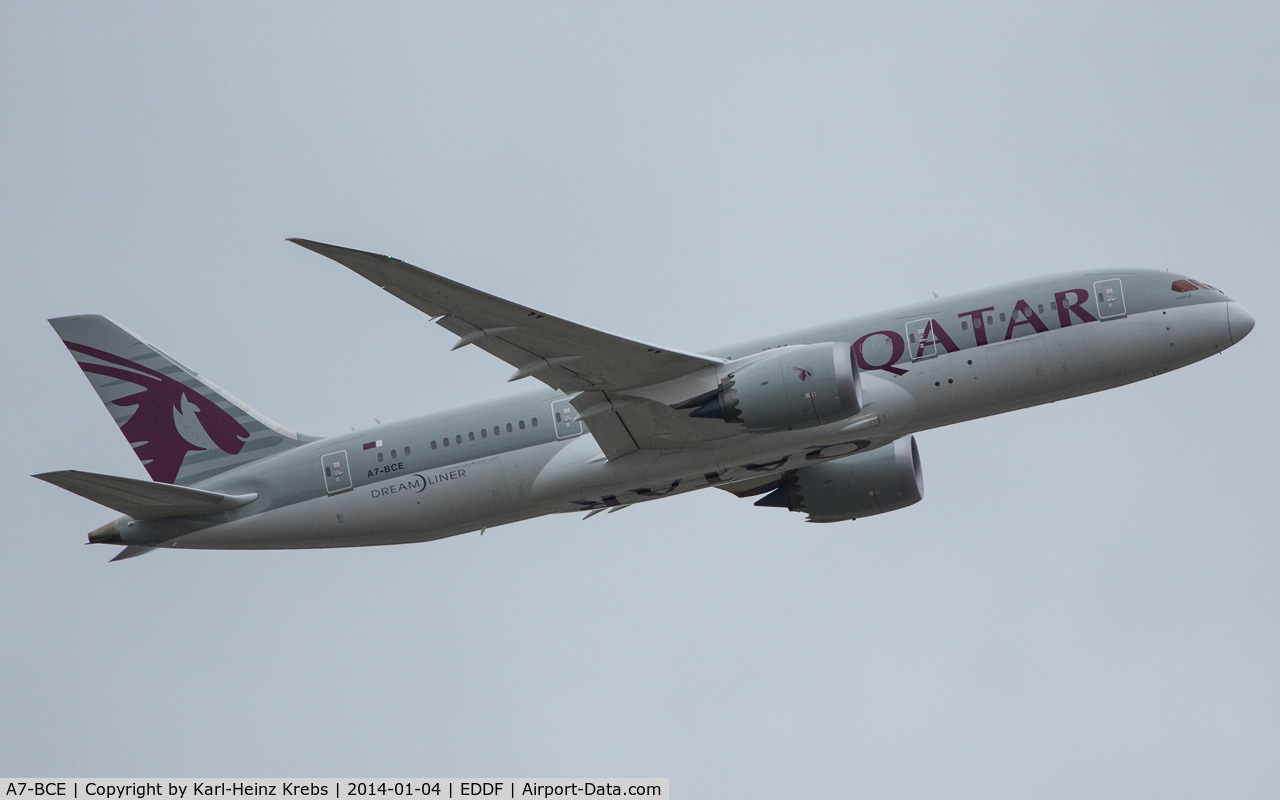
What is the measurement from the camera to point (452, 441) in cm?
3353

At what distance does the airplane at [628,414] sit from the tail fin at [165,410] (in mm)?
84

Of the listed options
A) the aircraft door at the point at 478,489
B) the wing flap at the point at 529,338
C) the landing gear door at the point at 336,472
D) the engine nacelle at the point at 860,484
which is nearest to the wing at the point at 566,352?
the wing flap at the point at 529,338

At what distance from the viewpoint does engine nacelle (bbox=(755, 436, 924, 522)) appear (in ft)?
121

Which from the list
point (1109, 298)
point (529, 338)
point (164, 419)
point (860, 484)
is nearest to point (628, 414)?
point (529, 338)

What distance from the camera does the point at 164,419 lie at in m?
36.3

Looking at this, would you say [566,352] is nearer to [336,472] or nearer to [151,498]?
[336,472]

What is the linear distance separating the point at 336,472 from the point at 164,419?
566cm

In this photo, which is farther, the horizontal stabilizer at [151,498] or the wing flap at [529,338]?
the horizontal stabilizer at [151,498]

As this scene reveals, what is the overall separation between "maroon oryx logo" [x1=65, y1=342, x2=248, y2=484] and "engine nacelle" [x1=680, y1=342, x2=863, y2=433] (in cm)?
1354

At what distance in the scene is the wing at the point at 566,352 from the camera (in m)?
27.3

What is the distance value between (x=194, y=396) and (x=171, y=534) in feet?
13.7

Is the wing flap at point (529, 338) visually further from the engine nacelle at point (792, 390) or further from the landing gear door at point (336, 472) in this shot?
the landing gear door at point (336, 472)

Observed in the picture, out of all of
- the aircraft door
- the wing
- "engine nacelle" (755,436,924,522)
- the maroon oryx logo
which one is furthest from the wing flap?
the maroon oryx logo

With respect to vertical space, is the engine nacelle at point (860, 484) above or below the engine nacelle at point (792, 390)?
below
